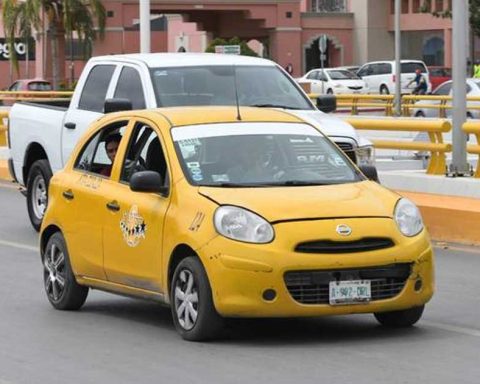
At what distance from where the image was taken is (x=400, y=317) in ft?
32.6

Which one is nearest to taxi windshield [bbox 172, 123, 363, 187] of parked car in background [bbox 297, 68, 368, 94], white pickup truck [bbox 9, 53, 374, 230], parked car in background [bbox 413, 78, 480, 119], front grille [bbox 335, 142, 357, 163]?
white pickup truck [bbox 9, 53, 374, 230]

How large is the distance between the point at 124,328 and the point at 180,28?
76.0m

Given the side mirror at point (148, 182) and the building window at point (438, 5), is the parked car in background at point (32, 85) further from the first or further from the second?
the side mirror at point (148, 182)

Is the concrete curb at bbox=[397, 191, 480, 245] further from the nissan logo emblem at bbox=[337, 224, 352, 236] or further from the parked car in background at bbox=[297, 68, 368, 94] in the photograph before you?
the parked car in background at bbox=[297, 68, 368, 94]

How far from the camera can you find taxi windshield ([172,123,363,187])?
9.95 m

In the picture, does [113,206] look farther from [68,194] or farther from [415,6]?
[415,6]

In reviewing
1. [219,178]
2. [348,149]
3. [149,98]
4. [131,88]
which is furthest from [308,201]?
[131,88]

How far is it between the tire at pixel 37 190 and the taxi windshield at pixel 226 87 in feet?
7.73

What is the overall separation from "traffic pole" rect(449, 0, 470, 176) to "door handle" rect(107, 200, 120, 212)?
26.4 ft

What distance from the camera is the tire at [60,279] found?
437 inches

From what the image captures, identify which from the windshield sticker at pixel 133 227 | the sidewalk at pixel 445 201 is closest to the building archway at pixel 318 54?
the sidewalk at pixel 445 201

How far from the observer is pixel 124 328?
10.4 metres

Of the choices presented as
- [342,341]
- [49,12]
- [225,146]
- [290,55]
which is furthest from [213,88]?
[290,55]

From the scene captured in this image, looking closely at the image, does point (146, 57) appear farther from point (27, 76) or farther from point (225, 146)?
point (27, 76)
